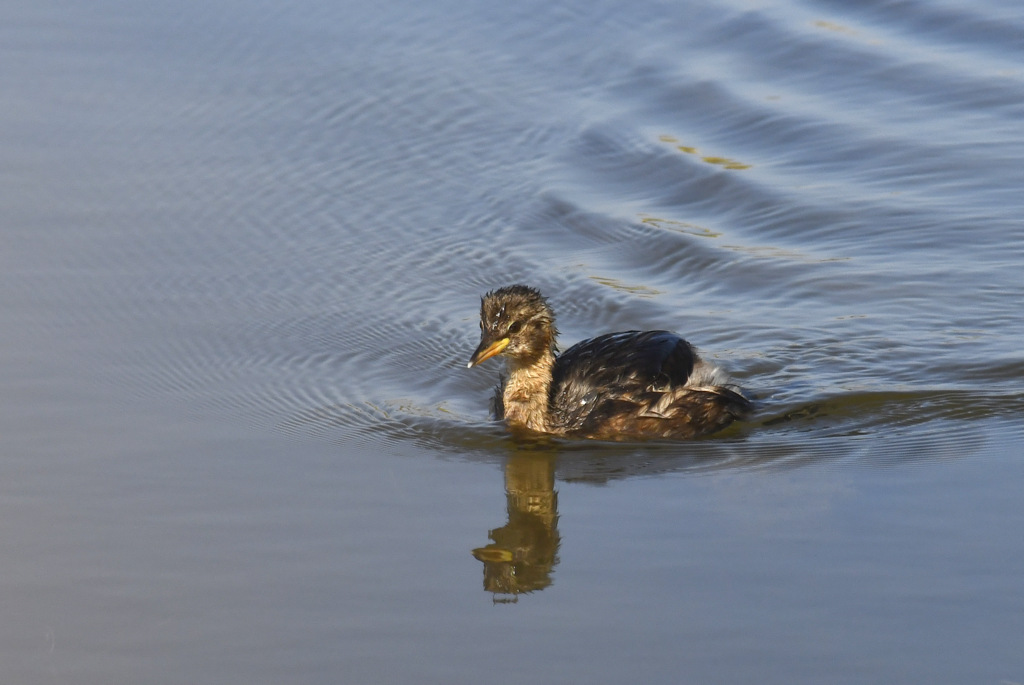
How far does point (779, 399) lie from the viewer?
10164mm

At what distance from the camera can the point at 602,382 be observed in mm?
9883

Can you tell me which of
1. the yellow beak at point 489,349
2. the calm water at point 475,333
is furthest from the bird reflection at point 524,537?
the yellow beak at point 489,349

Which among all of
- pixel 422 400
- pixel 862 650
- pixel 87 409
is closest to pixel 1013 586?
pixel 862 650

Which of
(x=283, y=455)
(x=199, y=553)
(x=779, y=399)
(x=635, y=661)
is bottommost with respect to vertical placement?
(x=635, y=661)

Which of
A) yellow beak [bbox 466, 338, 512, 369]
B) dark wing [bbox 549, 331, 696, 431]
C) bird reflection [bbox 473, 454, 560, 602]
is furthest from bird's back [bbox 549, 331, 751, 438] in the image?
bird reflection [bbox 473, 454, 560, 602]

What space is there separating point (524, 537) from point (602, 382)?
2.32 metres

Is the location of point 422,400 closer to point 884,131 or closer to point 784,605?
point 784,605

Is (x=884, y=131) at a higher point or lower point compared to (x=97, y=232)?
higher

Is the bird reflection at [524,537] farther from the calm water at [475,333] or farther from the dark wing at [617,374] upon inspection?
the dark wing at [617,374]

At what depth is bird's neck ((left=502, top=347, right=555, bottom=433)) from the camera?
9859 mm

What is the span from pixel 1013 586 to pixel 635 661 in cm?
177

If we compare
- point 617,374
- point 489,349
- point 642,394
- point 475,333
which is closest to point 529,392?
point 489,349

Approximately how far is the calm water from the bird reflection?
1.2 inches

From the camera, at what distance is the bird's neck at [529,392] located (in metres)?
9.86
